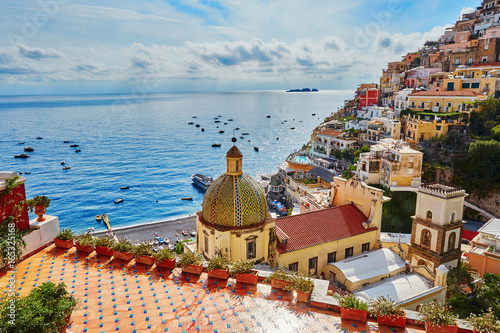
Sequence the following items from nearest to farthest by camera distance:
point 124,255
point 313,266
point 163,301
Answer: point 163,301
point 124,255
point 313,266

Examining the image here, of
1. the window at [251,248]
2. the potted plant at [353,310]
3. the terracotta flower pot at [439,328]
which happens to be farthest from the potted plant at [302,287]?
the window at [251,248]

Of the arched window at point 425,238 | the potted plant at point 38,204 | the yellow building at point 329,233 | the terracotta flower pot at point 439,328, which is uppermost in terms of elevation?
the potted plant at point 38,204

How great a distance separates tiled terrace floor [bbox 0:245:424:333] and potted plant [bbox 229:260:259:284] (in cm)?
26

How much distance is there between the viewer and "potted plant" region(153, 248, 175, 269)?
12.0 m

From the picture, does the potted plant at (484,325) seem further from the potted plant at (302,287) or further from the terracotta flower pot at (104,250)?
the terracotta flower pot at (104,250)

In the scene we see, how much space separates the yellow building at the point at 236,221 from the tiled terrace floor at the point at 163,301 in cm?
482

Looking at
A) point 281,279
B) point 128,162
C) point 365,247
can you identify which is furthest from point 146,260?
point 128,162

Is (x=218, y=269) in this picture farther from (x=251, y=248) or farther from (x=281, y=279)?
(x=251, y=248)

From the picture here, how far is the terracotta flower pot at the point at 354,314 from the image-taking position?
369 inches

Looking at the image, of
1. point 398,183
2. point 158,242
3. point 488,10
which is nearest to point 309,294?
point 158,242

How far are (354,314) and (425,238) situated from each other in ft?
57.0

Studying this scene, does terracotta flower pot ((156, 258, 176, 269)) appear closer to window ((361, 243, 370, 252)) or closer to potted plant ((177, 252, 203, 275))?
potted plant ((177, 252, 203, 275))

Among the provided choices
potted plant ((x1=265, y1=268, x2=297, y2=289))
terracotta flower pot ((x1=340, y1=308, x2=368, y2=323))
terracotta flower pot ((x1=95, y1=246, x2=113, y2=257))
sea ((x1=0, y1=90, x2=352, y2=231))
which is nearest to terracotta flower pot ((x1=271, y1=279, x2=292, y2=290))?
potted plant ((x1=265, y1=268, x2=297, y2=289))

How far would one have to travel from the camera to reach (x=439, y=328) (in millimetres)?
8586
